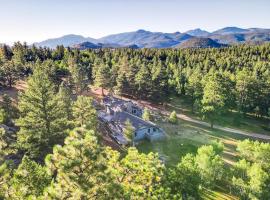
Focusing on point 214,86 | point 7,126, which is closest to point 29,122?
point 7,126

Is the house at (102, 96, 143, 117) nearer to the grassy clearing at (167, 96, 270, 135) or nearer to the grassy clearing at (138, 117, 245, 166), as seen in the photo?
the grassy clearing at (138, 117, 245, 166)

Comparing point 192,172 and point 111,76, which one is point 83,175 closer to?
point 192,172

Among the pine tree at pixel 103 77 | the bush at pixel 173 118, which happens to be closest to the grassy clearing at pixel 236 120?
the bush at pixel 173 118

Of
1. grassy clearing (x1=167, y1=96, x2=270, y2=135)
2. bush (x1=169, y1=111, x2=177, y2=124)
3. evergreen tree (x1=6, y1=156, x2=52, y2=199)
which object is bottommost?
grassy clearing (x1=167, y1=96, x2=270, y2=135)

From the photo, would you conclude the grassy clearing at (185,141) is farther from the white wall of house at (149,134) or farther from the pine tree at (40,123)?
the pine tree at (40,123)

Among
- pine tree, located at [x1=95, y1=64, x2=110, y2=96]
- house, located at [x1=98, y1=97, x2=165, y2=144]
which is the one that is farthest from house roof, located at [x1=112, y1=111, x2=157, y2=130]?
pine tree, located at [x1=95, y1=64, x2=110, y2=96]
